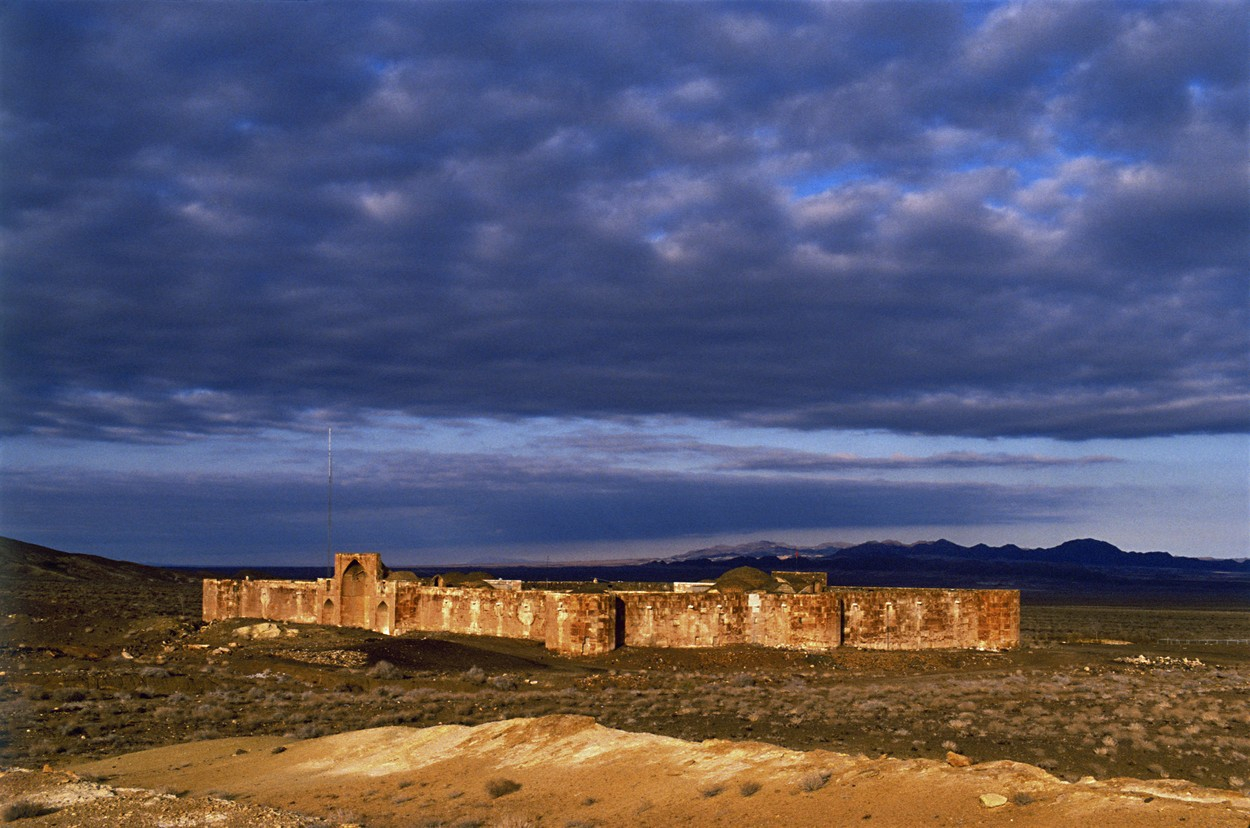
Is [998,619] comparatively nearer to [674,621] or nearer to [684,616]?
[684,616]

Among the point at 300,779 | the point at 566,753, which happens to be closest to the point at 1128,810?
the point at 566,753

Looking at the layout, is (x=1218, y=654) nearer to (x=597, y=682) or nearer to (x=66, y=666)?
(x=597, y=682)

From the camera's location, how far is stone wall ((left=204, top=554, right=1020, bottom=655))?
114 feet

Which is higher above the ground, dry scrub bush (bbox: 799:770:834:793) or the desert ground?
dry scrub bush (bbox: 799:770:834:793)

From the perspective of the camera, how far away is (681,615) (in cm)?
3519

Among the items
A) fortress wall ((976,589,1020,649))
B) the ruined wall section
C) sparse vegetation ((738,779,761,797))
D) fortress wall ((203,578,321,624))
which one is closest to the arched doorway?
fortress wall ((203,578,321,624))

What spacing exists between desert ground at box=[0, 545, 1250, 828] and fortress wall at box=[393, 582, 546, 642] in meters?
0.92

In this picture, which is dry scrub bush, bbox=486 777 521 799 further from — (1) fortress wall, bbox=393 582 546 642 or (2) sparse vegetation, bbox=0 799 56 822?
(1) fortress wall, bbox=393 582 546 642

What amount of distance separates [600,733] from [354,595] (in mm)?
29260

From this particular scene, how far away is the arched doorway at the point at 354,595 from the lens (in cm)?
4197

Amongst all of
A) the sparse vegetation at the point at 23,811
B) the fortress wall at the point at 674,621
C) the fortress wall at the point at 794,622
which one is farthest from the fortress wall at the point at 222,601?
the sparse vegetation at the point at 23,811

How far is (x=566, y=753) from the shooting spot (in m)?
14.7

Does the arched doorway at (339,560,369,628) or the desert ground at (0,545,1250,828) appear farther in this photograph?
the arched doorway at (339,560,369,628)

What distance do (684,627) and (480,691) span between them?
10935 millimetres
